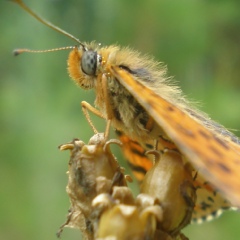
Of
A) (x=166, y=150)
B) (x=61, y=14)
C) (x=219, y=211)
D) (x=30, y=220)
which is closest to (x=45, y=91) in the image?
(x=61, y=14)

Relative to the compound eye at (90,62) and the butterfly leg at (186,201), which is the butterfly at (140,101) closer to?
the compound eye at (90,62)

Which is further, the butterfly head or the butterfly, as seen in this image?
the butterfly head

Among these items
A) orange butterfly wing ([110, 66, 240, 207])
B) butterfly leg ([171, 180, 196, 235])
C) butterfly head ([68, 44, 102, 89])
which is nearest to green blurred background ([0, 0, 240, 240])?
butterfly head ([68, 44, 102, 89])

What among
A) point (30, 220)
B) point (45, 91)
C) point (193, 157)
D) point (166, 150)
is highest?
point (193, 157)

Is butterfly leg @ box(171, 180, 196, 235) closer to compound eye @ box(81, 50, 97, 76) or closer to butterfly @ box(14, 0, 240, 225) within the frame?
butterfly @ box(14, 0, 240, 225)

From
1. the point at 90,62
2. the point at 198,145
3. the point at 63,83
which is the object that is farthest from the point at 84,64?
the point at 63,83

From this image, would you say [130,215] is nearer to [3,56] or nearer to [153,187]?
[153,187]

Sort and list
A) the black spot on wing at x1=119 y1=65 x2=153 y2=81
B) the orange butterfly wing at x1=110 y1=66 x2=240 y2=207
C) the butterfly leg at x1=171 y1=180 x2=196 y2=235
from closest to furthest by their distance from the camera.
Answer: the orange butterfly wing at x1=110 y1=66 x2=240 y2=207
the butterfly leg at x1=171 y1=180 x2=196 y2=235
the black spot on wing at x1=119 y1=65 x2=153 y2=81
